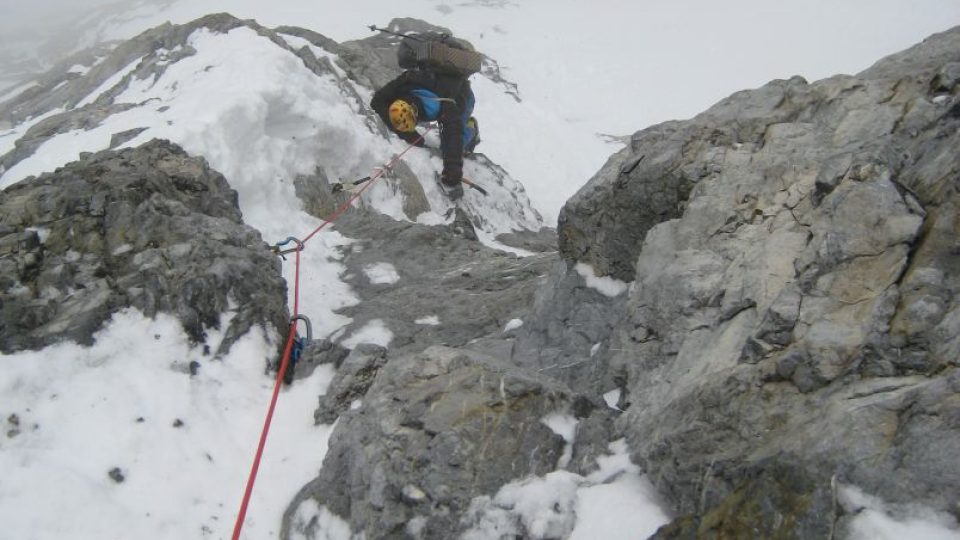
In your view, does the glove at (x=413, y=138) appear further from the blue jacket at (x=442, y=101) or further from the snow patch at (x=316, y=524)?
the snow patch at (x=316, y=524)

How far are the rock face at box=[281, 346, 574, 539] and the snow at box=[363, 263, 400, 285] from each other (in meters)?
3.95

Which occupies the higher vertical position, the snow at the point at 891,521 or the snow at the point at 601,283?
the snow at the point at 891,521

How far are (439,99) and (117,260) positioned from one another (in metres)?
7.52

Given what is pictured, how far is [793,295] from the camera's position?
3824mm

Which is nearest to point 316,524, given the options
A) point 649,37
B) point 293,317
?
point 293,317

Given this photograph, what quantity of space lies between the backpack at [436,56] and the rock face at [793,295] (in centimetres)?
711

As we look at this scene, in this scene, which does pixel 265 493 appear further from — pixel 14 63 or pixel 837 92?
pixel 14 63

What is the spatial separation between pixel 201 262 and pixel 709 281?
4.70 meters

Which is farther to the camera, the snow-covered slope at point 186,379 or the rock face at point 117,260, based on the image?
the rock face at point 117,260

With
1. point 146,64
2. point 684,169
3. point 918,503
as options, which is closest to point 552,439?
point 918,503

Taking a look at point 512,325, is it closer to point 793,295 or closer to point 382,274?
point 382,274

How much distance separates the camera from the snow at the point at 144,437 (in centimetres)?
444

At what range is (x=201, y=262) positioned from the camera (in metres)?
6.55

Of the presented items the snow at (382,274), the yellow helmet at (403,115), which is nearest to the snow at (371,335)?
the snow at (382,274)
